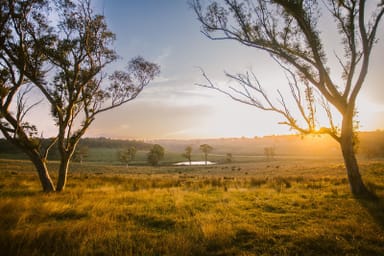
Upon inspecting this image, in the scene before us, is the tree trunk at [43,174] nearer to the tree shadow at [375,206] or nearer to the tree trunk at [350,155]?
the tree shadow at [375,206]

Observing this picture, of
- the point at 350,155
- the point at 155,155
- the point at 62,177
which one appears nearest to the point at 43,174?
the point at 62,177

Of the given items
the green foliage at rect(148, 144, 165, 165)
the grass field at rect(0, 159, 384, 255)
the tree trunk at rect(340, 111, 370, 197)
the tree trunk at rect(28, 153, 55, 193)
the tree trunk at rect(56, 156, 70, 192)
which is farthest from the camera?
the green foliage at rect(148, 144, 165, 165)

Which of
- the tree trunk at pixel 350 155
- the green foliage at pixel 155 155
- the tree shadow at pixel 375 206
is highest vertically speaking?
the tree trunk at pixel 350 155

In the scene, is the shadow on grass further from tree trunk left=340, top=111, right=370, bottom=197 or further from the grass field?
tree trunk left=340, top=111, right=370, bottom=197

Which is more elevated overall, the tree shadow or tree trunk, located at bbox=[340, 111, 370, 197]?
tree trunk, located at bbox=[340, 111, 370, 197]

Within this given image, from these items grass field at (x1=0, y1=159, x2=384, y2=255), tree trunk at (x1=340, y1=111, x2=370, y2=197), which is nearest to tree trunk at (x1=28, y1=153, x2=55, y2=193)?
grass field at (x1=0, y1=159, x2=384, y2=255)

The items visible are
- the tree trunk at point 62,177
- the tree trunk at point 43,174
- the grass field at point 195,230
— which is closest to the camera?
the grass field at point 195,230

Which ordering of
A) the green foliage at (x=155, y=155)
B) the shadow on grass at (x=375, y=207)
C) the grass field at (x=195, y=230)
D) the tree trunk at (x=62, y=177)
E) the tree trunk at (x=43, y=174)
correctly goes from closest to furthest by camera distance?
the grass field at (x=195, y=230)
the shadow on grass at (x=375, y=207)
the tree trunk at (x=43, y=174)
the tree trunk at (x=62, y=177)
the green foliage at (x=155, y=155)

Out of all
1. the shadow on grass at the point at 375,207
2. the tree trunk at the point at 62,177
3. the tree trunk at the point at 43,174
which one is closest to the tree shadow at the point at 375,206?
the shadow on grass at the point at 375,207

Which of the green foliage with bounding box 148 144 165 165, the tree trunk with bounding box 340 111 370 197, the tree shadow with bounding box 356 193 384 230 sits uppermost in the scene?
the tree trunk with bounding box 340 111 370 197

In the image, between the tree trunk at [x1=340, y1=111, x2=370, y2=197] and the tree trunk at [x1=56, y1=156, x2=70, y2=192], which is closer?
the tree trunk at [x1=340, y1=111, x2=370, y2=197]

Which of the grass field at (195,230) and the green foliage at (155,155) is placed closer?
the grass field at (195,230)

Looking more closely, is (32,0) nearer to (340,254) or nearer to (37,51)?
(37,51)

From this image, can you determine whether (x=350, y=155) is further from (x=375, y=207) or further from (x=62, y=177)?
(x=62, y=177)
